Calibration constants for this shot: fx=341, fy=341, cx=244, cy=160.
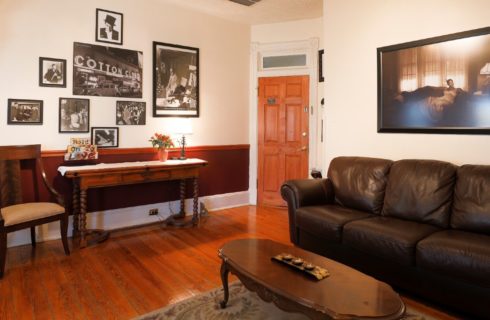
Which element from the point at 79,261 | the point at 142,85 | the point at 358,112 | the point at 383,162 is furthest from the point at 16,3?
the point at 383,162

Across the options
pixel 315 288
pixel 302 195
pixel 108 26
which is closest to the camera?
pixel 315 288

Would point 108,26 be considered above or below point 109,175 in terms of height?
above

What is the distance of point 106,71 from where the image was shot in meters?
3.88

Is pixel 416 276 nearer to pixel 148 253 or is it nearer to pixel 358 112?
pixel 358 112

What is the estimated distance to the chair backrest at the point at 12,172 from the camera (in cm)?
320

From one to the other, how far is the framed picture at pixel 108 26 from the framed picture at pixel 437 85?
2889mm

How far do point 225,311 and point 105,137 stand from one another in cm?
256

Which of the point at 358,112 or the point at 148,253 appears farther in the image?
the point at 358,112

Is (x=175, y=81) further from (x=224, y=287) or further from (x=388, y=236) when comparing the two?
(x=388, y=236)

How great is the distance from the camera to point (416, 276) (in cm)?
233

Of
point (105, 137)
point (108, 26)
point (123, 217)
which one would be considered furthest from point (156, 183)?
point (108, 26)

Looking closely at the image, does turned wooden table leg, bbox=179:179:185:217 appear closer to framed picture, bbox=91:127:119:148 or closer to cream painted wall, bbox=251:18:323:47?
framed picture, bbox=91:127:119:148

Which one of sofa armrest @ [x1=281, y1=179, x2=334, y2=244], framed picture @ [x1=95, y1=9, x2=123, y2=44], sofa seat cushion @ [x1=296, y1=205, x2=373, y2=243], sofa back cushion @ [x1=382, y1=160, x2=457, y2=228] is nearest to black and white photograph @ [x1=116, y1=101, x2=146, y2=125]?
framed picture @ [x1=95, y1=9, x2=123, y2=44]

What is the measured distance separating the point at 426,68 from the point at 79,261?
359cm
